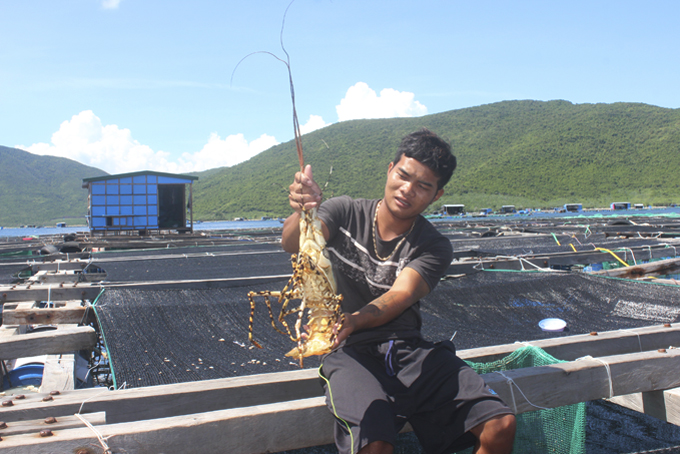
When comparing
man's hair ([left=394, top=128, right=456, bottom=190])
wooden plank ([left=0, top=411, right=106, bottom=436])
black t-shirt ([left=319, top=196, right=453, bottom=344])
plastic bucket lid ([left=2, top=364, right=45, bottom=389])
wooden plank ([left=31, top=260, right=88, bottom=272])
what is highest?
man's hair ([left=394, top=128, right=456, bottom=190])

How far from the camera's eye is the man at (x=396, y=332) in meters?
2.13

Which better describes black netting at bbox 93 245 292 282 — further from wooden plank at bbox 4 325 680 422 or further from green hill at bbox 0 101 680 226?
green hill at bbox 0 101 680 226

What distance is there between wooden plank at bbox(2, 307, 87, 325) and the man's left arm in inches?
128

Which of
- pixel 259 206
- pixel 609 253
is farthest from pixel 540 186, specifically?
pixel 609 253

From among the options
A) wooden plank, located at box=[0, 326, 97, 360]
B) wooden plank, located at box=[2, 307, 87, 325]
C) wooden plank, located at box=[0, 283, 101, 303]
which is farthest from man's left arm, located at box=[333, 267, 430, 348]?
wooden plank, located at box=[0, 283, 101, 303]

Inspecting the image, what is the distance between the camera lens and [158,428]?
188cm

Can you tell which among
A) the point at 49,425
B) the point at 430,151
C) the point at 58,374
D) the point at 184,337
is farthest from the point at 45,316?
the point at 430,151

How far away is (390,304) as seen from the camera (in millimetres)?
2414

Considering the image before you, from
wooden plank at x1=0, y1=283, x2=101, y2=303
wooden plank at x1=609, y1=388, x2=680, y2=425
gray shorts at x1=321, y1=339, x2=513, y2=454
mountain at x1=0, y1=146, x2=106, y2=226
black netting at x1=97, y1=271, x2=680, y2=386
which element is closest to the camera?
gray shorts at x1=321, y1=339, x2=513, y2=454

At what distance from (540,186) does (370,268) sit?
3712 inches

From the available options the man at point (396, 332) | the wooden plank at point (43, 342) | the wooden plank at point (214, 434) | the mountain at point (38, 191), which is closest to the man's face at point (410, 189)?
the man at point (396, 332)

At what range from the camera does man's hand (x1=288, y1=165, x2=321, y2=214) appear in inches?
88.7

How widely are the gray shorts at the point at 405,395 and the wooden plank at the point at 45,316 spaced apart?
10.1ft

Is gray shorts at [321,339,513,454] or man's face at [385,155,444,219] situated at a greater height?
man's face at [385,155,444,219]
